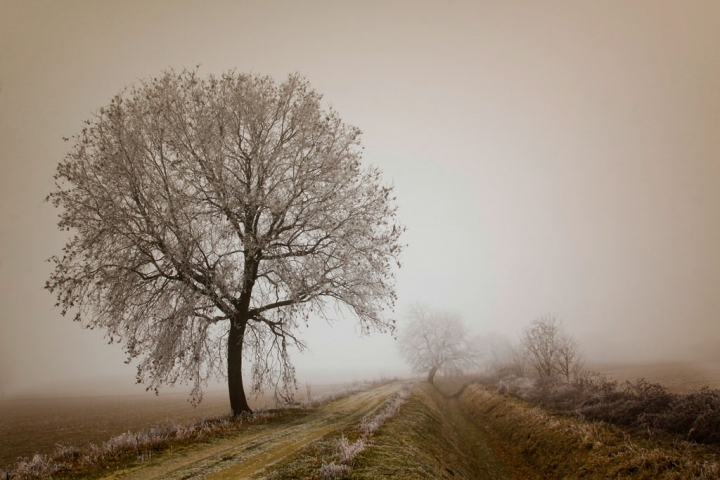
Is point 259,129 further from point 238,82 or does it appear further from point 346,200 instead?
point 346,200

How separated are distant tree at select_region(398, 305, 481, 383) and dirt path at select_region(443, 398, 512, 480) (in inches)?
1235

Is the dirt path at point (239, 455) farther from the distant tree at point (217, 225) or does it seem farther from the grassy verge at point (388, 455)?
the distant tree at point (217, 225)

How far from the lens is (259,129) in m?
14.8

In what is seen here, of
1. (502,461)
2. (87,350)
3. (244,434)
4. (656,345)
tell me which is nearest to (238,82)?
(244,434)

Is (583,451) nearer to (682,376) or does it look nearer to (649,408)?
(649,408)

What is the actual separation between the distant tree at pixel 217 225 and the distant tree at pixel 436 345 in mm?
43280

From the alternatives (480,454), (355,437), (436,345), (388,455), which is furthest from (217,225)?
(436,345)

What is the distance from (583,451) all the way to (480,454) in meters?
5.65

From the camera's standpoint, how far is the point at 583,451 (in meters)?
10.7

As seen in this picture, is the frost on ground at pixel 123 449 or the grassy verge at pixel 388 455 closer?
the grassy verge at pixel 388 455

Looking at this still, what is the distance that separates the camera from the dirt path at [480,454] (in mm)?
12492

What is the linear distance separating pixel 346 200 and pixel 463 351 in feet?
163

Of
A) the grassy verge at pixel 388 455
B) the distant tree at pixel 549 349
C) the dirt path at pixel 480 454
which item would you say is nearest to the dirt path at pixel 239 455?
the grassy verge at pixel 388 455

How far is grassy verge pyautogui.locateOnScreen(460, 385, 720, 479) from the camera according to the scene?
26.3 feet
